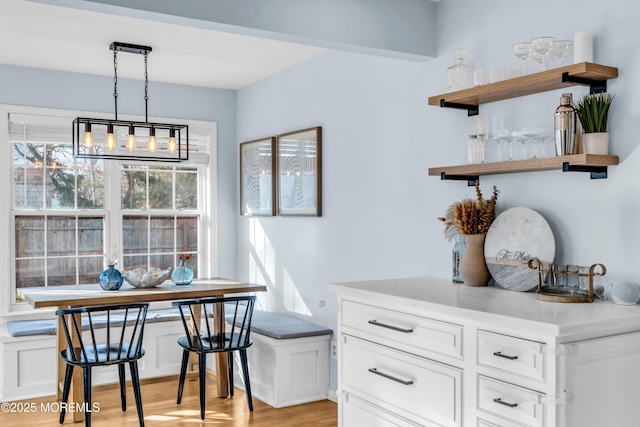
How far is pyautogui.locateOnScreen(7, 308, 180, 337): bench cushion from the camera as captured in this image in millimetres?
4587

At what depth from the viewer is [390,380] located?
276cm

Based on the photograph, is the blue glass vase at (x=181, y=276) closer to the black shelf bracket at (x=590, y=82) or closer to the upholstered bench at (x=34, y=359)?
the upholstered bench at (x=34, y=359)

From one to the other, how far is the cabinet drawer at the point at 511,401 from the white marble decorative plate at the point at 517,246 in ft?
2.26

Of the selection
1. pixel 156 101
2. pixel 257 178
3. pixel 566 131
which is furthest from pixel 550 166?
pixel 156 101

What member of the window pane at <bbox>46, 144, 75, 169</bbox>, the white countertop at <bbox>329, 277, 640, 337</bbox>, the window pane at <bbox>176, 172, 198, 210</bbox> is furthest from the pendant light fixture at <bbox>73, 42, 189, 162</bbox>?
the white countertop at <bbox>329, 277, 640, 337</bbox>

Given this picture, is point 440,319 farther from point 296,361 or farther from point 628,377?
point 296,361

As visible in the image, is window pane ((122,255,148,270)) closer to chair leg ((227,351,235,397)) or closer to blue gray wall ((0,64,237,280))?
blue gray wall ((0,64,237,280))

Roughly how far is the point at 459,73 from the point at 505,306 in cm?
129

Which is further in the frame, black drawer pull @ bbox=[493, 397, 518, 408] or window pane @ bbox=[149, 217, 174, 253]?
window pane @ bbox=[149, 217, 174, 253]

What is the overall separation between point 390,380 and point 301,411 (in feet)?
5.45

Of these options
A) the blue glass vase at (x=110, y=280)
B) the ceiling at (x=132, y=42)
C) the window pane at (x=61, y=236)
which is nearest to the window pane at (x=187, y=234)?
the window pane at (x=61, y=236)

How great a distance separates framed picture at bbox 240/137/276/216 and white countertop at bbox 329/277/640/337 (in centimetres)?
237

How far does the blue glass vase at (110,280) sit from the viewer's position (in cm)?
429

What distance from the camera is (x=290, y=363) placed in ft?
14.3
